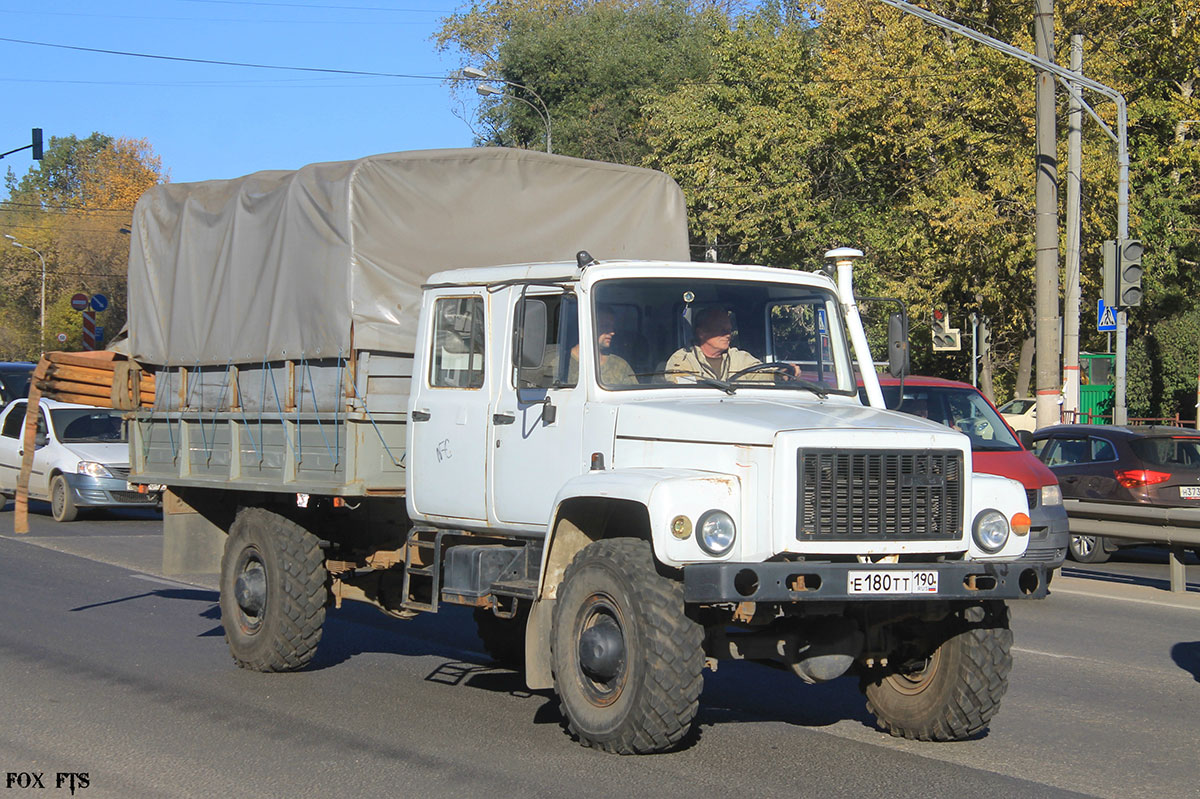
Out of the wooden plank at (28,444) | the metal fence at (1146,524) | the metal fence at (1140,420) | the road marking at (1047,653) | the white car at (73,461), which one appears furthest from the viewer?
the metal fence at (1140,420)

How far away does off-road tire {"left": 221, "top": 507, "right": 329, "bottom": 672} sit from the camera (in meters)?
8.75

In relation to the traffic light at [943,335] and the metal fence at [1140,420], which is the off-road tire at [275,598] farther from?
the traffic light at [943,335]

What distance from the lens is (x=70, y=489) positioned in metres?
20.6

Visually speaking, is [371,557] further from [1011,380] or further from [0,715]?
[1011,380]

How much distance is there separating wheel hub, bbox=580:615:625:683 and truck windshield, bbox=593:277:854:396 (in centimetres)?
122

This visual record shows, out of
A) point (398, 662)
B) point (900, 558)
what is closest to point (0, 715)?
point (398, 662)

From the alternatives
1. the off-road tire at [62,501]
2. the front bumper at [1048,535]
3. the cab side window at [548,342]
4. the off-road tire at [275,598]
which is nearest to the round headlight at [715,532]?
the cab side window at [548,342]

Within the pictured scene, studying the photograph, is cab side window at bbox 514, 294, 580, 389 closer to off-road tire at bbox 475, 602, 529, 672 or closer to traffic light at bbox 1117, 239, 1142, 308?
off-road tire at bbox 475, 602, 529, 672

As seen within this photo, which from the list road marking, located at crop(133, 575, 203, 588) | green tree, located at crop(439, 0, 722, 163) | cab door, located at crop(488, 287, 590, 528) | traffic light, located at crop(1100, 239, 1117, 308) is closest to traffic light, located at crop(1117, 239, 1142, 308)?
traffic light, located at crop(1100, 239, 1117, 308)

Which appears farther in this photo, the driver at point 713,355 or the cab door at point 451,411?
the cab door at point 451,411

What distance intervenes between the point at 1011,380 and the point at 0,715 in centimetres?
4014

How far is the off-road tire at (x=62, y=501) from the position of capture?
67.6 ft

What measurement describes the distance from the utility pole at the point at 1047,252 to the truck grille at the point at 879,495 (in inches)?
500

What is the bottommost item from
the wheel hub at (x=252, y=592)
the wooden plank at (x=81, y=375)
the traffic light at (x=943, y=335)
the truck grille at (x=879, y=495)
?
the wheel hub at (x=252, y=592)
